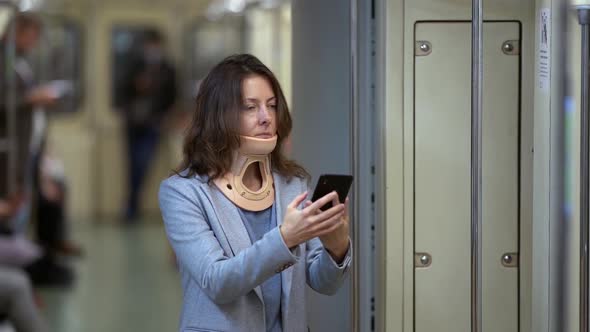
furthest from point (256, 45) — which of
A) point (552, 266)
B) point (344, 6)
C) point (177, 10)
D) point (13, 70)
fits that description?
point (552, 266)

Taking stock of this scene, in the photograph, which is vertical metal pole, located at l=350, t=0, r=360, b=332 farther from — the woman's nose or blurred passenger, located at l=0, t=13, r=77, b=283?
blurred passenger, located at l=0, t=13, r=77, b=283

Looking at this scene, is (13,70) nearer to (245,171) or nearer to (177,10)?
(177,10)

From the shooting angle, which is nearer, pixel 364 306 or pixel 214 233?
pixel 214 233

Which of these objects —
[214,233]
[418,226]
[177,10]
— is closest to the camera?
[214,233]

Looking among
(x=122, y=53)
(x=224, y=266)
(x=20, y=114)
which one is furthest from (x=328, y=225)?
(x=122, y=53)

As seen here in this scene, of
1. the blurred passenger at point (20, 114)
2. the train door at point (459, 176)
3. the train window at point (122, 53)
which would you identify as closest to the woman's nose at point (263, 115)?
the train door at point (459, 176)

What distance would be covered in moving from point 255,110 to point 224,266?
405mm

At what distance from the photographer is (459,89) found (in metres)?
3.64

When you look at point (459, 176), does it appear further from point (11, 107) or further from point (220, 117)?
point (11, 107)

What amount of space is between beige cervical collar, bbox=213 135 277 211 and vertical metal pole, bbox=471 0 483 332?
63cm

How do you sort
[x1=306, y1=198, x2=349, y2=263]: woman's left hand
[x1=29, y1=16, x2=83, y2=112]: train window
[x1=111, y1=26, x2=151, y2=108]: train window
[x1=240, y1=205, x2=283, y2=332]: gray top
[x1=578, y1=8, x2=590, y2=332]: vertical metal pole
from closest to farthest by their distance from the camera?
[x1=306, y1=198, x2=349, y2=263]: woman's left hand < [x1=240, y1=205, x2=283, y2=332]: gray top < [x1=578, y1=8, x2=590, y2=332]: vertical metal pole < [x1=29, y1=16, x2=83, y2=112]: train window < [x1=111, y1=26, x2=151, y2=108]: train window

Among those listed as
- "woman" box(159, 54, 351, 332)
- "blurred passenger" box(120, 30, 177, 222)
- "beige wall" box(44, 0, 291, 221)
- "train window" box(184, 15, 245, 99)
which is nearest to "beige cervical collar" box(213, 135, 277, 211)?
"woman" box(159, 54, 351, 332)

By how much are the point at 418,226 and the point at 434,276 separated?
0.16 meters

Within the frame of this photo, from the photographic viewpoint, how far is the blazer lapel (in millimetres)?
2982
